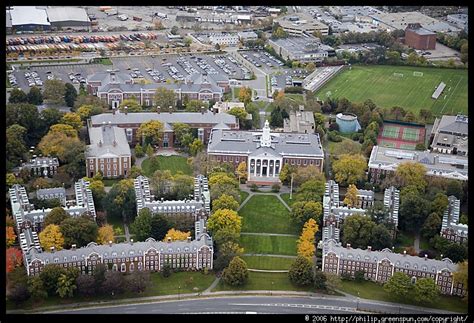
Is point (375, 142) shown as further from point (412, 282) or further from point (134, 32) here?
point (134, 32)

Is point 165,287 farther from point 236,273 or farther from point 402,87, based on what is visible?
point 402,87

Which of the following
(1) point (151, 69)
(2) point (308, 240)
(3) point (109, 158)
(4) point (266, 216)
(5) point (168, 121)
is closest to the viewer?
(2) point (308, 240)

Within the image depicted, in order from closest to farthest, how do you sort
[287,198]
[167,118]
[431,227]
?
[431,227] < [287,198] < [167,118]

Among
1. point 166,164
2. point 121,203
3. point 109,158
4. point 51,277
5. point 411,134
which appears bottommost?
point 51,277

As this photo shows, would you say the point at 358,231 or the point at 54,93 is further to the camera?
the point at 54,93

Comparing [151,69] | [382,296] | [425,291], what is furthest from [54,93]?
[425,291]

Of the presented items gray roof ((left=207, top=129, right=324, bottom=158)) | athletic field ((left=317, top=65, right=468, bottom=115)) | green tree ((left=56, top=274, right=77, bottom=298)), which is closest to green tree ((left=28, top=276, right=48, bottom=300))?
green tree ((left=56, top=274, right=77, bottom=298))

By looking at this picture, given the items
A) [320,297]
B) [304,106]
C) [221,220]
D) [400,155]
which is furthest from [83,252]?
[304,106]
